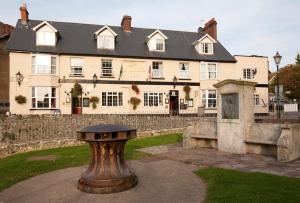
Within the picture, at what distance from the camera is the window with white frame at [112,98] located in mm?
29156

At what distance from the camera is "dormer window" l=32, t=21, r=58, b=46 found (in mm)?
28000

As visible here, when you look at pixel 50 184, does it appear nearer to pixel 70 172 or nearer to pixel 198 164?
pixel 70 172

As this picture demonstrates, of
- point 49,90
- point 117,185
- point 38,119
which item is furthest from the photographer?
point 49,90

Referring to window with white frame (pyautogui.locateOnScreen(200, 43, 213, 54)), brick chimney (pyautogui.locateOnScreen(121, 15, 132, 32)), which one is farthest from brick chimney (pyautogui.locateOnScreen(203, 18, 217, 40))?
brick chimney (pyautogui.locateOnScreen(121, 15, 132, 32))

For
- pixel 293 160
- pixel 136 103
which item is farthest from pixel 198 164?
pixel 136 103

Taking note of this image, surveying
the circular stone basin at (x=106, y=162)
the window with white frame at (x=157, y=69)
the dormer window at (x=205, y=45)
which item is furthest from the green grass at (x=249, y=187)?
the dormer window at (x=205, y=45)

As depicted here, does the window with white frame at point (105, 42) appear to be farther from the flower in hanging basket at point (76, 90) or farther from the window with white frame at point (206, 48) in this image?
the window with white frame at point (206, 48)

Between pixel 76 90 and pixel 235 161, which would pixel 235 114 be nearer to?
pixel 235 161

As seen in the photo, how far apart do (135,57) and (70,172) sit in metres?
22.8

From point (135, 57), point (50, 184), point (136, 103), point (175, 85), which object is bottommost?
point (50, 184)

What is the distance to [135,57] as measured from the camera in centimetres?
3047

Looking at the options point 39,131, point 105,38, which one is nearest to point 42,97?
point 105,38

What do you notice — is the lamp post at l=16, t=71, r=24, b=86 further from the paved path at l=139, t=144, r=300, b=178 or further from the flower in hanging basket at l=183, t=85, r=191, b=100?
the paved path at l=139, t=144, r=300, b=178

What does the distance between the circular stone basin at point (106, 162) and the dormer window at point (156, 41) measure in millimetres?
25632
